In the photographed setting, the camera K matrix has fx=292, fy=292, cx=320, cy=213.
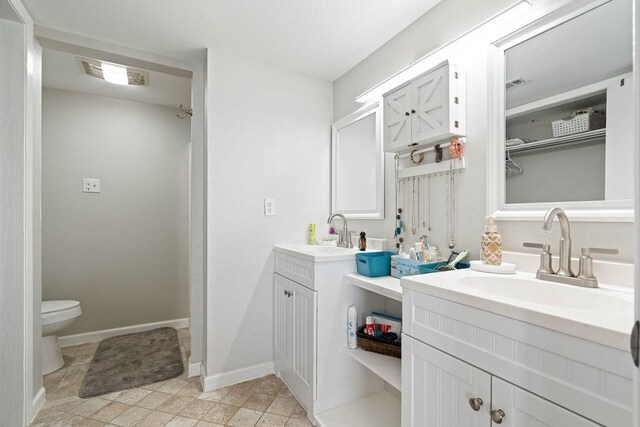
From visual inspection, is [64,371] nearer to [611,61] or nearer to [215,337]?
[215,337]

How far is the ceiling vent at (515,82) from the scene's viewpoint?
124 centimetres

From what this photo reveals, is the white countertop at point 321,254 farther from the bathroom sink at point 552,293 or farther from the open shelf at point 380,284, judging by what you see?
the bathroom sink at point 552,293

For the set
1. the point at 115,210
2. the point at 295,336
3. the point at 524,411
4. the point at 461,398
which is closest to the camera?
the point at 524,411

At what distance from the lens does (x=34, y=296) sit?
5.87ft

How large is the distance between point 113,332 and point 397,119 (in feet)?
10.3

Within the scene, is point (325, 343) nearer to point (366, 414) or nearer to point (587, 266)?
point (366, 414)

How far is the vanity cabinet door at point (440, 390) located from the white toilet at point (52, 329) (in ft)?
8.03

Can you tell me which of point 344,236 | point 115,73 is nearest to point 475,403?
point 344,236

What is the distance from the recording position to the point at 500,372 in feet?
2.57

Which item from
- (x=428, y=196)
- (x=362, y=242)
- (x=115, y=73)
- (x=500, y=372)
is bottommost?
(x=500, y=372)

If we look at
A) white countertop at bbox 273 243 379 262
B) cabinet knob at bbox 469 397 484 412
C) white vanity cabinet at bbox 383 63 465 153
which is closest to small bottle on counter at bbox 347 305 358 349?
white countertop at bbox 273 243 379 262

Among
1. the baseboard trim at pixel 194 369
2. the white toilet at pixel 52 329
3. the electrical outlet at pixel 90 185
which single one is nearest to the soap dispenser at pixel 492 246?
the baseboard trim at pixel 194 369

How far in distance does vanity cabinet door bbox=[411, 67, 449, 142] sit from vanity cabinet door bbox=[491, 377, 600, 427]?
1.07 meters

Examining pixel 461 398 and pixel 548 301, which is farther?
pixel 548 301
